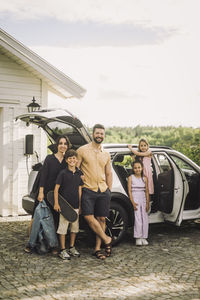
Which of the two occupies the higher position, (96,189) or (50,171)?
(50,171)

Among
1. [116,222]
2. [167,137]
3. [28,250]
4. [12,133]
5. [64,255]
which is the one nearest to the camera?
[64,255]

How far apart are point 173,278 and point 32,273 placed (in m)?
1.90

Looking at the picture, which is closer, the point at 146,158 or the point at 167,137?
the point at 146,158

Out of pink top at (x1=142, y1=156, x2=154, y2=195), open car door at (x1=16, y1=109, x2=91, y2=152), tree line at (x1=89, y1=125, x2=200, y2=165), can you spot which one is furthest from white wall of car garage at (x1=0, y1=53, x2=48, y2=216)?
tree line at (x1=89, y1=125, x2=200, y2=165)

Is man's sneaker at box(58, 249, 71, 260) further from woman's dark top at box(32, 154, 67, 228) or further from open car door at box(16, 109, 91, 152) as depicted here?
open car door at box(16, 109, 91, 152)

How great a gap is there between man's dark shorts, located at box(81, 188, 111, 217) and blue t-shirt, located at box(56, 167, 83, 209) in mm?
136

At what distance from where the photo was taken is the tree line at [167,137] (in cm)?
1259

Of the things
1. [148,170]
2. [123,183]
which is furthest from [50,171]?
[148,170]

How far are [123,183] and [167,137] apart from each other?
21.4m

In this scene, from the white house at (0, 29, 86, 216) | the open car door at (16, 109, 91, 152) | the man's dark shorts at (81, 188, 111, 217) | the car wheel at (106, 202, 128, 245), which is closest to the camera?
the man's dark shorts at (81, 188, 111, 217)

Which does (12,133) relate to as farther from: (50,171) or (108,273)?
(108,273)

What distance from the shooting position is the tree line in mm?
12587

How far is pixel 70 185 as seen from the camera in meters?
6.02

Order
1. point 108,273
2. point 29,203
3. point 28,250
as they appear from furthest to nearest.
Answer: point 29,203
point 28,250
point 108,273
